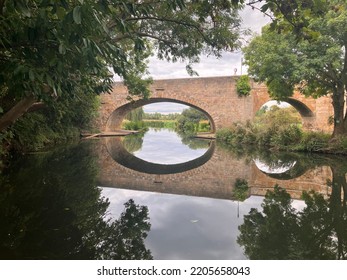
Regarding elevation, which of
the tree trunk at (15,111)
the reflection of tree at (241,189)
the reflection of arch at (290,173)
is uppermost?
the tree trunk at (15,111)

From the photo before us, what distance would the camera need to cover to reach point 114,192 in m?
5.20

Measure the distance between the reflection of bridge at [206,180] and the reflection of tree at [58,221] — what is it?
2.99 ft

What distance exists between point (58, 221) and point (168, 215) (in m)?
1.36

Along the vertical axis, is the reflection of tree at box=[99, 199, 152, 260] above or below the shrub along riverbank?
below

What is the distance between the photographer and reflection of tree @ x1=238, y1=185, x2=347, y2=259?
2.76m

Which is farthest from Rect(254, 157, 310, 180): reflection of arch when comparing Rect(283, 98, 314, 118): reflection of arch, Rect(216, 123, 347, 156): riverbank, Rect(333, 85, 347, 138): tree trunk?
Rect(283, 98, 314, 118): reflection of arch

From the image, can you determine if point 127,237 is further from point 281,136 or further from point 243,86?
point 243,86

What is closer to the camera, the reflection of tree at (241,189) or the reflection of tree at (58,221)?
the reflection of tree at (58,221)

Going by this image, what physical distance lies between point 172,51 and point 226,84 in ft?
45.1

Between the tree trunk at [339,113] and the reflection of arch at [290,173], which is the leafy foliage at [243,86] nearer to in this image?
the tree trunk at [339,113]

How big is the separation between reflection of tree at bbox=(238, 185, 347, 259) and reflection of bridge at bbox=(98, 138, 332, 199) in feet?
2.92

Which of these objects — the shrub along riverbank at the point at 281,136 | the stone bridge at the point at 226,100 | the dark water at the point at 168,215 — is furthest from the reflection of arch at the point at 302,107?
the dark water at the point at 168,215

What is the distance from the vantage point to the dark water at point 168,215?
9.18 feet

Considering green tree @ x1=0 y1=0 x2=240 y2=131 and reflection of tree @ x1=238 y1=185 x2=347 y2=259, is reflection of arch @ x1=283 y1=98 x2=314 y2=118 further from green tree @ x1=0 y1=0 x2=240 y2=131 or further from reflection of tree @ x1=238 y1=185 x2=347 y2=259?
reflection of tree @ x1=238 y1=185 x2=347 y2=259
